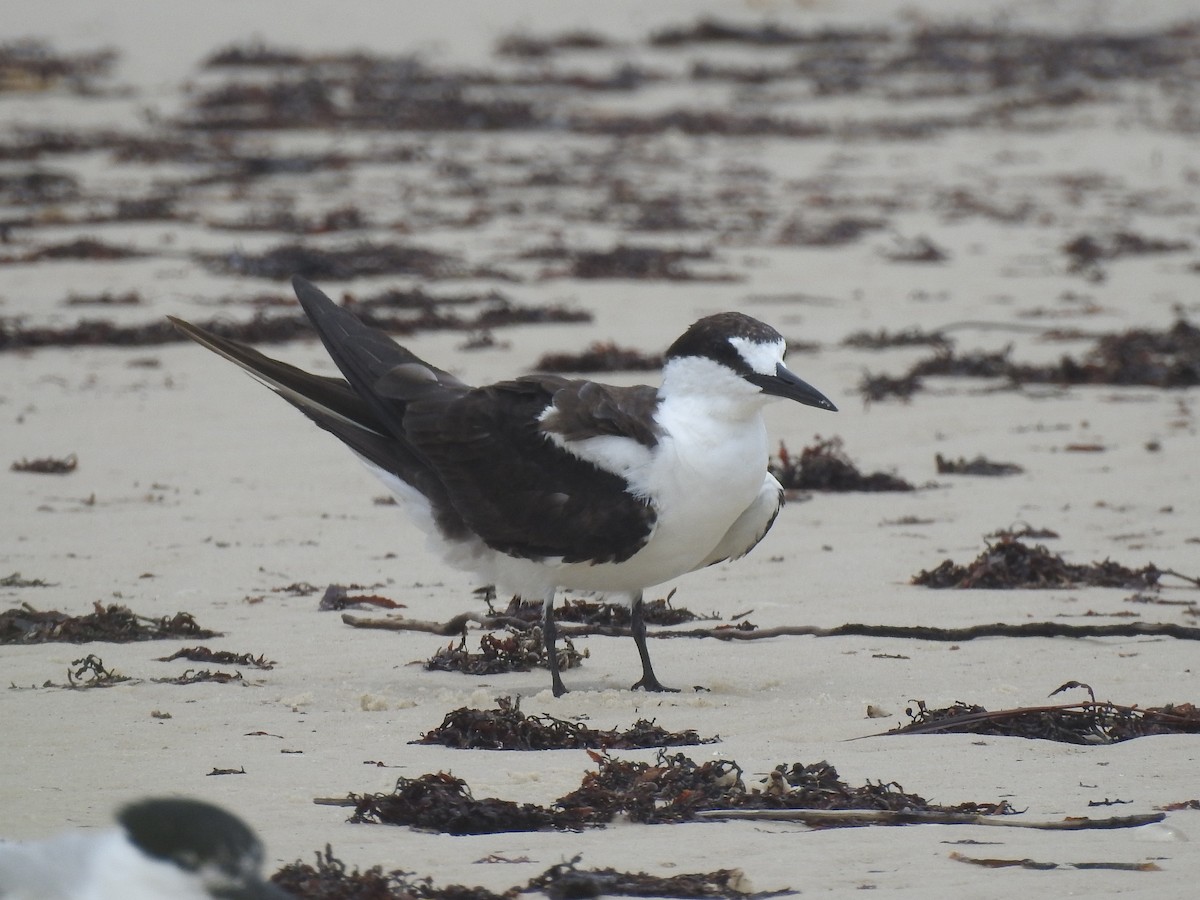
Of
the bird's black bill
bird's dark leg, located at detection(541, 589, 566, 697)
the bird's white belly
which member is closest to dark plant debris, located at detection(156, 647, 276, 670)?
bird's dark leg, located at detection(541, 589, 566, 697)

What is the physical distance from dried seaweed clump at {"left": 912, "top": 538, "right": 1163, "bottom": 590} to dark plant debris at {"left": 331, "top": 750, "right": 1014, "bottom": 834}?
7.14 ft

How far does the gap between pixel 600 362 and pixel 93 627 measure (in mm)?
4364

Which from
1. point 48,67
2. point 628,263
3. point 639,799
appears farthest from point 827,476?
point 48,67

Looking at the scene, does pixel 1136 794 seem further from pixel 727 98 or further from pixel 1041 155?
pixel 727 98

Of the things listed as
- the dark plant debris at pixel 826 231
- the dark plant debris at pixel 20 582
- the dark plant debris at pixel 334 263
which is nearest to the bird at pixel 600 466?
the dark plant debris at pixel 20 582

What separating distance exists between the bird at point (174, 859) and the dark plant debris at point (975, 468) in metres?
5.42

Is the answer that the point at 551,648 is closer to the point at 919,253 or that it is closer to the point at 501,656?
the point at 501,656

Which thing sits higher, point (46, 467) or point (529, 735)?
point (46, 467)

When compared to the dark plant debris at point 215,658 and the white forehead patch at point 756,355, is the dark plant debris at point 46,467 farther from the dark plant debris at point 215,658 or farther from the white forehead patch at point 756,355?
the white forehead patch at point 756,355

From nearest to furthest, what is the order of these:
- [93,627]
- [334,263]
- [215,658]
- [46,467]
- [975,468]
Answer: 1. [215,658]
2. [93,627]
3. [46,467]
4. [975,468]
5. [334,263]

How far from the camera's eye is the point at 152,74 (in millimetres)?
22188

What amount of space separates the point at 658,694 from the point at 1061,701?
1.05 meters

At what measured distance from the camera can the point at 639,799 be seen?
3.66m

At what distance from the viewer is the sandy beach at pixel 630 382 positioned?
3820mm
